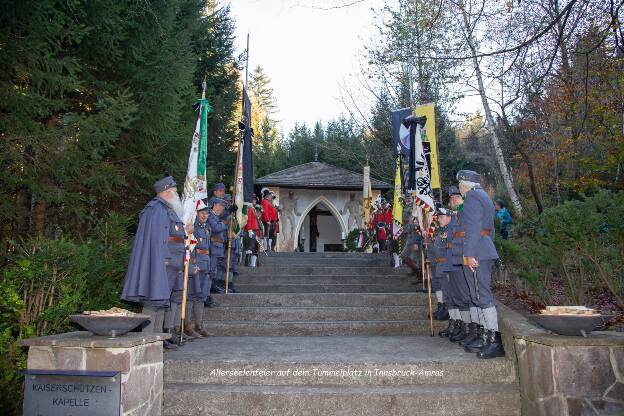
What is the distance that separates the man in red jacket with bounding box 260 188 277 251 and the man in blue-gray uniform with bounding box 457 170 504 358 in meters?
9.77

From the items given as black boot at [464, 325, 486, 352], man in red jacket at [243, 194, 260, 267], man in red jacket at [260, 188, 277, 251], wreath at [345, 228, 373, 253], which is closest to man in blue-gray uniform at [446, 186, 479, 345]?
black boot at [464, 325, 486, 352]

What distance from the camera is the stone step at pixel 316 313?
7785mm

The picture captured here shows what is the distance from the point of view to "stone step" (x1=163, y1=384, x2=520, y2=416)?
463cm

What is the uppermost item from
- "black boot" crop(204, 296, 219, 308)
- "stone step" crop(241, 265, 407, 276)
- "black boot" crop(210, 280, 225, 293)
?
"stone step" crop(241, 265, 407, 276)

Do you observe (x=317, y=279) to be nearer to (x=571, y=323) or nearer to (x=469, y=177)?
(x=469, y=177)

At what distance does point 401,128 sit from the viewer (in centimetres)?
998

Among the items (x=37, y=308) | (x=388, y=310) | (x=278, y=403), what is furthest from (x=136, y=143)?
(x=278, y=403)

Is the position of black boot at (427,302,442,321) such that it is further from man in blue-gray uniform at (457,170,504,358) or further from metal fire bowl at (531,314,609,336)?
metal fire bowl at (531,314,609,336)

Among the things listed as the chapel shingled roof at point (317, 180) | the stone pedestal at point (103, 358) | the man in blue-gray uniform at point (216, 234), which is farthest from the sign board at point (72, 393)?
the chapel shingled roof at point (317, 180)

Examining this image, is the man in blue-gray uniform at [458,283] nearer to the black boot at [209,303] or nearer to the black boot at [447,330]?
the black boot at [447,330]

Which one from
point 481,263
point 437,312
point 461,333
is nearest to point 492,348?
point 481,263

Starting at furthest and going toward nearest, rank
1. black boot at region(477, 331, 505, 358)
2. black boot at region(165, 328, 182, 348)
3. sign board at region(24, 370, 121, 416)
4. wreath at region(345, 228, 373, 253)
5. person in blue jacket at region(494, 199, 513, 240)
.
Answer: wreath at region(345, 228, 373, 253), person in blue jacket at region(494, 199, 513, 240), black boot at region(165, 328, 182, 348), black boot at region(477, 331, 505, 358), sign board at region(24, 370, 121, 416)

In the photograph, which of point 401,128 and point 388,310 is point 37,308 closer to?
point 388,310

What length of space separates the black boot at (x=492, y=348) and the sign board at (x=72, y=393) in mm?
3722
